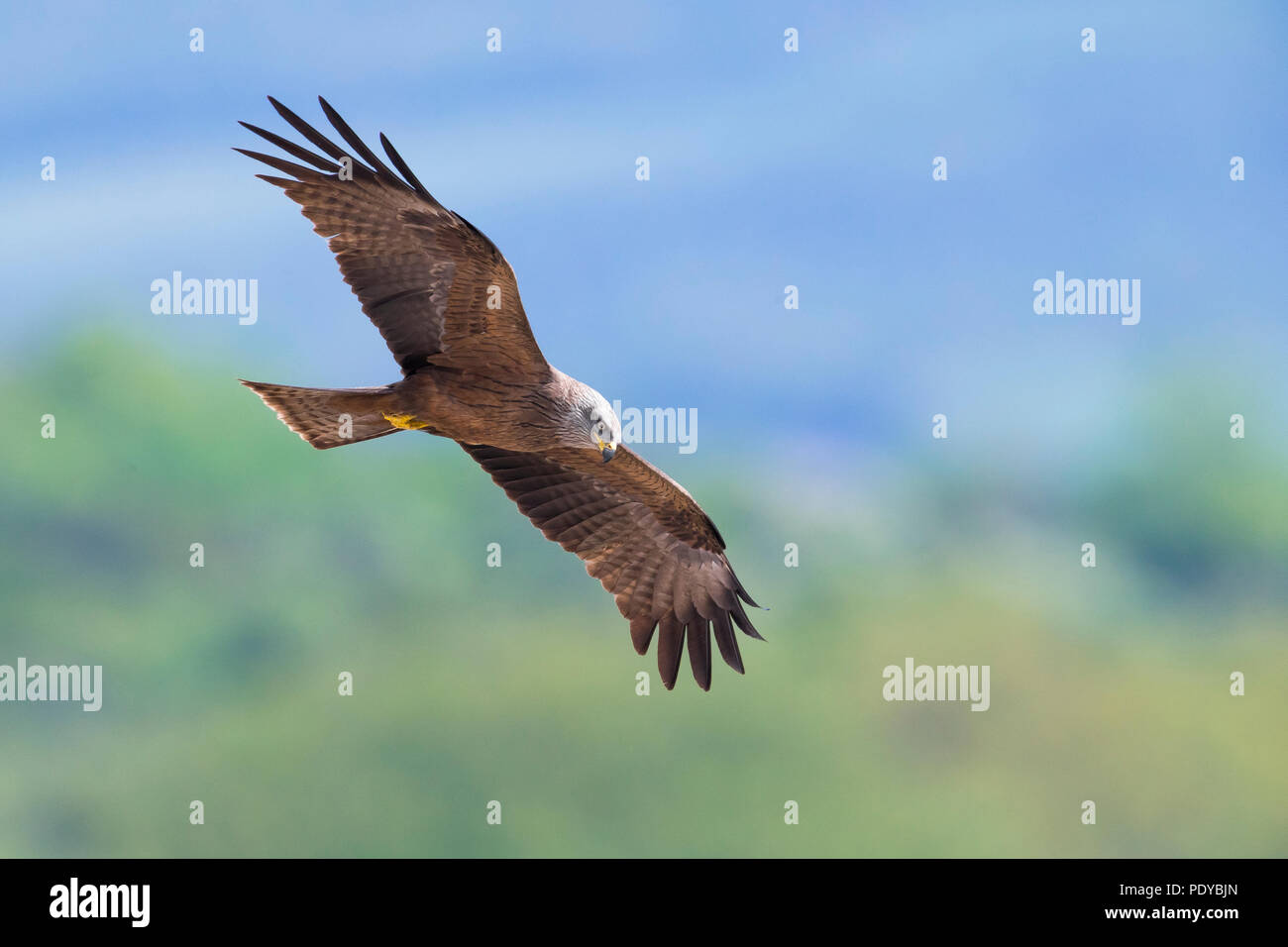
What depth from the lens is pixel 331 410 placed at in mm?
9094

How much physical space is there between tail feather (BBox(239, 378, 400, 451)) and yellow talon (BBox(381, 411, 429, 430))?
0.08 feet

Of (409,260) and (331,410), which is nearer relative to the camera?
(409,260)

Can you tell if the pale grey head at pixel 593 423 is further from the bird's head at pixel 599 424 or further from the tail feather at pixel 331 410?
the tail feather at pixel 331 410

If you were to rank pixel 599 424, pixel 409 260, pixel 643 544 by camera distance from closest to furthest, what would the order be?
pixel 409 260
pixel 599 424
pixel 643 544

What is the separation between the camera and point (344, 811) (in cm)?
3900

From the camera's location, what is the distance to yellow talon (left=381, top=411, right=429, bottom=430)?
29.9 feet

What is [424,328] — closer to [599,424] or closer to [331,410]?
[331,410]

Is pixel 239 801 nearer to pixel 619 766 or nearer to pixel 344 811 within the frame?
pixel 344 811

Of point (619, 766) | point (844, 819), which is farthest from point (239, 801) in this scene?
point (844, 819)

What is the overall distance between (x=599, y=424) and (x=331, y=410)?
1.73 m

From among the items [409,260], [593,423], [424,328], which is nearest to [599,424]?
[593,423]

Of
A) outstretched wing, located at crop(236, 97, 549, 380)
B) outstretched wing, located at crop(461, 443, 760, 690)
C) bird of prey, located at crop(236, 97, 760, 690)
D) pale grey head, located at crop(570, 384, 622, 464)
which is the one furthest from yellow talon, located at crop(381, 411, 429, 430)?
outstretched wing, located at crop(461, 443, 760, 690)

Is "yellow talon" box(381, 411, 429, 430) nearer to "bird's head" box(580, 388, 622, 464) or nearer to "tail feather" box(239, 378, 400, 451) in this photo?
"tail feather" box(239, 378, 400, 451)

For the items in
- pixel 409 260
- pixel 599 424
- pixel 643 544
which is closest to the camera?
pixel 409 260
